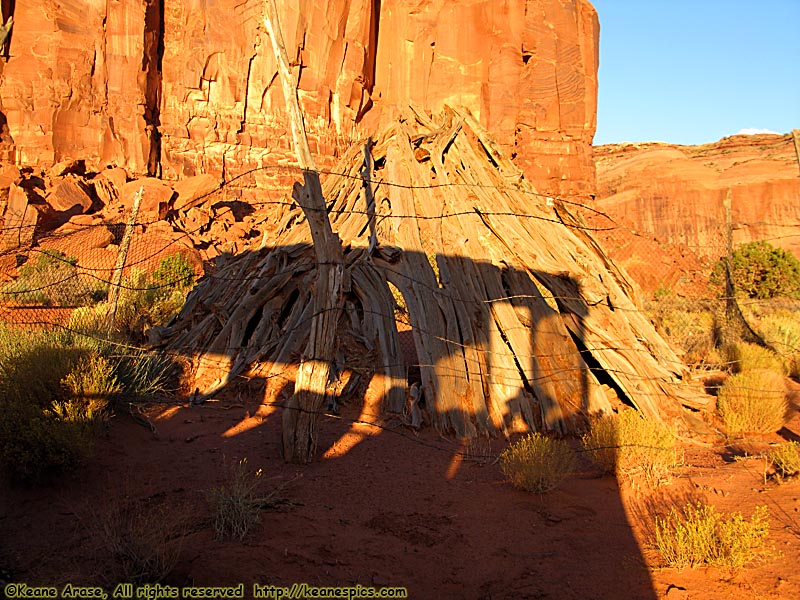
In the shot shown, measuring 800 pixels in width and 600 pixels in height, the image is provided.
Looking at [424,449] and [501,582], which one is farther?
[424,449]

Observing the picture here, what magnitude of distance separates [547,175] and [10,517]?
1222 inches

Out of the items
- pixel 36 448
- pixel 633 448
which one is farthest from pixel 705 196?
pixel 36 448

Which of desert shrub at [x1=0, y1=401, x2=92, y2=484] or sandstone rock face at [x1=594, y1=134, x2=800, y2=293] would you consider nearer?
desert shrub at [x1=0, y1=401, x2=92, y2=484]

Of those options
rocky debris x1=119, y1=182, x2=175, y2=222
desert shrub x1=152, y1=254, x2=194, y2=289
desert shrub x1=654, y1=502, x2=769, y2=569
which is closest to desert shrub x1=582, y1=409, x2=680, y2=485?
desert shrub x1=654, y1=502, x2=769, y2=569

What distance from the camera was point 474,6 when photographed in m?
32.7

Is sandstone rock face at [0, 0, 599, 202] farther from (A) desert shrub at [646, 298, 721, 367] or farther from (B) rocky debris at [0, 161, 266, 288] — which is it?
(A) desert shrub at [646, 298, 721, 367]

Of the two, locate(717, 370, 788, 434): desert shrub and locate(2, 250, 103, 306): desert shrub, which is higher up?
locate(2, 250, 103, 306): desert shrub

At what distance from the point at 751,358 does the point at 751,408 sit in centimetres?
274

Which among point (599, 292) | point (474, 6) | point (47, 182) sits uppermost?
point (474, 6)

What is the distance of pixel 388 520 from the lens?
4.14 m

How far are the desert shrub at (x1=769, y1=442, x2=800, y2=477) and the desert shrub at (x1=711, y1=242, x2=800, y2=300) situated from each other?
54.1ft

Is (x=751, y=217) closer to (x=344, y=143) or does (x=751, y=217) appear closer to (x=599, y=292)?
(x=344, y=143)

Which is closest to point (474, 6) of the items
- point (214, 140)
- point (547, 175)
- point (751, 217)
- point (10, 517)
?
point (547, 175)

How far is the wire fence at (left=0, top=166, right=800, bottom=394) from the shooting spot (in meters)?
8.86
